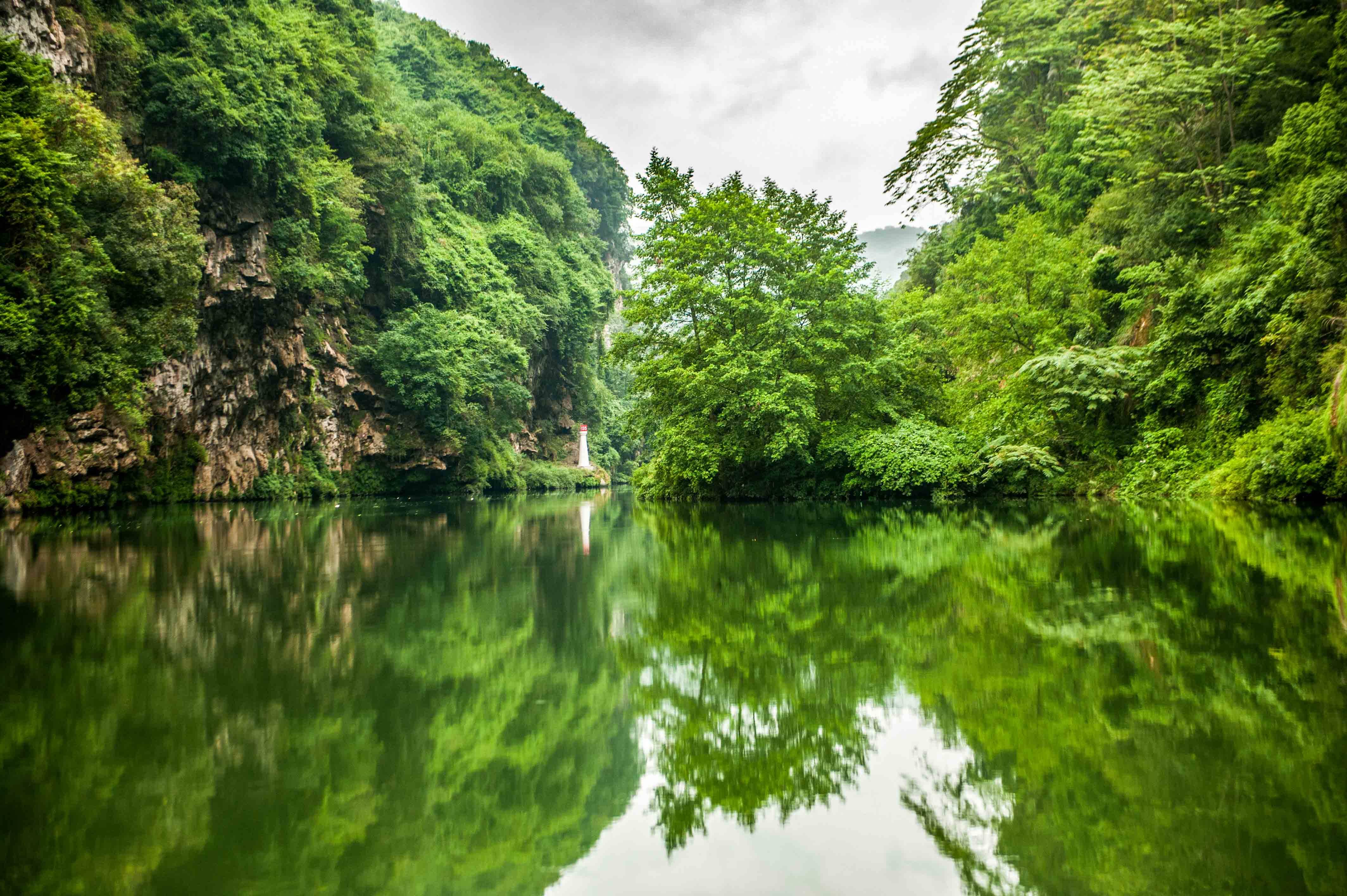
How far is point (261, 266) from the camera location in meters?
26.2

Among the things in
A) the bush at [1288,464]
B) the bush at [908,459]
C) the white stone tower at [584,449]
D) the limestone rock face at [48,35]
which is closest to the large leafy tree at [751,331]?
the bush at [908,459]

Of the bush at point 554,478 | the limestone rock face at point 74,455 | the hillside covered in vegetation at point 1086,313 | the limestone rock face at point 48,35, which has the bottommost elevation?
the bush at point 554,478

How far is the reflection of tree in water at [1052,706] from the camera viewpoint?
1.59 meters

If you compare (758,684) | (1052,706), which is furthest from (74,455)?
(1052,706)

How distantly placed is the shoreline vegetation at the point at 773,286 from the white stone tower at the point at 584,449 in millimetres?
19383

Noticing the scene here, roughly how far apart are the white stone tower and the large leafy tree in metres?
35.2

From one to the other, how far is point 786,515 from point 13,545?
35.8 ft

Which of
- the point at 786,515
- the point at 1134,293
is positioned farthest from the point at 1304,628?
the point at 1134,293

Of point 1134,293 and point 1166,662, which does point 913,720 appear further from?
point 1134,293

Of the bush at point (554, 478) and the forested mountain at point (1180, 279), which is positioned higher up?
the forested mountain at point (1180, 279)

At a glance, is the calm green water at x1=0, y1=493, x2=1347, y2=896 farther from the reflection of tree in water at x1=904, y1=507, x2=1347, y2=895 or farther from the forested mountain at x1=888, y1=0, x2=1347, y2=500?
the forested mountain at x1=888, y1=0, x2=1347, y2=500

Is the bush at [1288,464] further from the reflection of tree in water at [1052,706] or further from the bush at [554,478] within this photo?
the bush at [554,478]

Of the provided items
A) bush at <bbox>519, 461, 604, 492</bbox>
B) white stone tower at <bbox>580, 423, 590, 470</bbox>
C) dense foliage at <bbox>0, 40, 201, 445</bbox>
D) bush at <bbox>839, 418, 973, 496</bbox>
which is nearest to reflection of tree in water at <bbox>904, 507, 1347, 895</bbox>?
bush at <bbox>839, 418, 973, 496</bbox>

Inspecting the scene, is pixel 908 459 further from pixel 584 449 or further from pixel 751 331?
pixel 584 449
